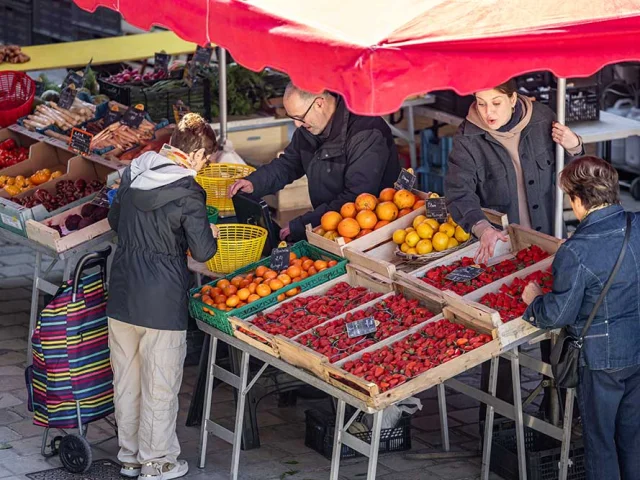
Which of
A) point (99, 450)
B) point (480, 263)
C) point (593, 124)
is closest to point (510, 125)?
point (480, 263)

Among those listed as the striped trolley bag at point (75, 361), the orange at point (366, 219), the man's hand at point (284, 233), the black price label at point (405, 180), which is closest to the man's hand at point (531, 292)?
the orange at point (366, 219)

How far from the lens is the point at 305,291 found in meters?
5.74

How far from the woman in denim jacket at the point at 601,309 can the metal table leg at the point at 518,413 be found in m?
0.49

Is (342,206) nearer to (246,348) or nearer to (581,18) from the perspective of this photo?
(246,348)

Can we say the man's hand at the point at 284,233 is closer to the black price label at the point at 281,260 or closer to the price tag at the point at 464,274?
the black price label at the point at 281,260

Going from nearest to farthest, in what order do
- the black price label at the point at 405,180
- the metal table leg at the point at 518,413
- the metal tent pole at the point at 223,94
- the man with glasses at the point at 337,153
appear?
the metal table leg at the point at 518,413 → the black price label at the point at 405,180 → the man with glasses at the point at 337,153 → the metal tent pole at the point at 223,94

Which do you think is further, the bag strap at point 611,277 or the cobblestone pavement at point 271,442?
the cobblestone pavement at point 271,442

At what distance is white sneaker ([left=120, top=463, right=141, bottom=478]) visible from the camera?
595 cm

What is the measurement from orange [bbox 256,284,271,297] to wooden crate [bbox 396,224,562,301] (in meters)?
0.63

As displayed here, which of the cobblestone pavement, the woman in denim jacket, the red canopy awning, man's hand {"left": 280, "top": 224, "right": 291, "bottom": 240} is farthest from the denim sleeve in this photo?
man's hand {"left": 280, "top": 224, "right": 291, "bottom": 240}

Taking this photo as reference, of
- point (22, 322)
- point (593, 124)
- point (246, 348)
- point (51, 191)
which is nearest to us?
point (246, 348)

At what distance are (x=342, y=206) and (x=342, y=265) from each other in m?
0.46

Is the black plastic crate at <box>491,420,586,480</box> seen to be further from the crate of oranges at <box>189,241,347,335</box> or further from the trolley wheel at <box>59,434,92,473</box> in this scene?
the trolley wheel at <box>59,434,92,473</box>

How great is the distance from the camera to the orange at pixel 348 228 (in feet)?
19.4
